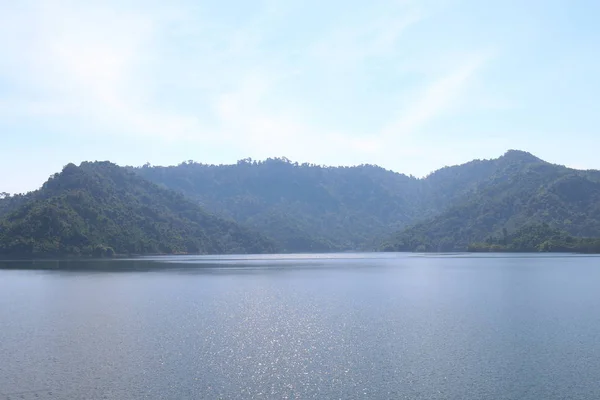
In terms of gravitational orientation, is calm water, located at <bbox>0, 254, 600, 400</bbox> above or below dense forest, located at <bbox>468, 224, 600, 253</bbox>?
A: below

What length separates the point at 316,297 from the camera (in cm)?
5738

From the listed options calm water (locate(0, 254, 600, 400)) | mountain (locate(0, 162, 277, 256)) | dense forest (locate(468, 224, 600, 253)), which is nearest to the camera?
calm water (locate(0, 254, 600, 400))

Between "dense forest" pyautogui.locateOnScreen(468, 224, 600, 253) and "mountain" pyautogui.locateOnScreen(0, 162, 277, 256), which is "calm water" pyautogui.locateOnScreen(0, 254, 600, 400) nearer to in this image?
"mountain" pyautogui.locateOnScreen(0, 162, 277, 256)

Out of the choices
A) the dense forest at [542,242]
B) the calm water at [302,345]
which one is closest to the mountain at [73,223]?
the calm water at [302,345]

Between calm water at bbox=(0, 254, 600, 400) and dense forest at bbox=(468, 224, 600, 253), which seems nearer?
calm water at bbox=(0, 254, 600, 400)

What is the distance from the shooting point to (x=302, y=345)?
32781 millimetres

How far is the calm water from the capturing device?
79.4 feet

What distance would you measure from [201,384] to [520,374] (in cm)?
1499

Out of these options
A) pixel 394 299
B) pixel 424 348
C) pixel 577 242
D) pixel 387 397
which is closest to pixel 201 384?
pixel 387 397

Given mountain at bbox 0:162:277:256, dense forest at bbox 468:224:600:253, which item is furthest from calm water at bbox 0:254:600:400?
dense forest at bbox 468:224:600:253

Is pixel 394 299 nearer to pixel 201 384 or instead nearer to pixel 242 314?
pixel 242 314

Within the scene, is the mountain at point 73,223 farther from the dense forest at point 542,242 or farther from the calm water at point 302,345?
the dense forest at point 542,242

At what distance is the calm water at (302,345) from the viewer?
2420 cm

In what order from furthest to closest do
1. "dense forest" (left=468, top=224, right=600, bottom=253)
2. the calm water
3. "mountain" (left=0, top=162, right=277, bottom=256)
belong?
"dense forest" (left=468, top=224, right=600, bottom=253)
"mountain" (left=0, top=162, right=277, bottom=256)
the calm water
